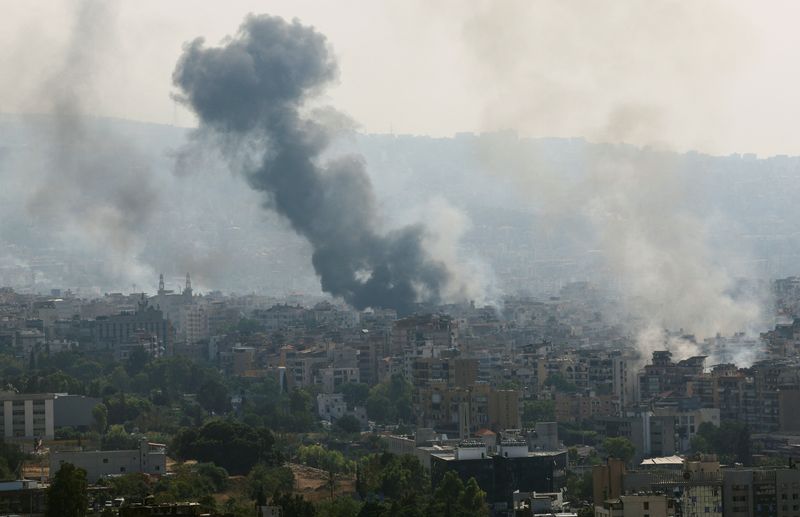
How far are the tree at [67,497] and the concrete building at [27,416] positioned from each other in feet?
75.5

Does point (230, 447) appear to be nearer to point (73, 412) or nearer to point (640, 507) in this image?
point (73, 412)

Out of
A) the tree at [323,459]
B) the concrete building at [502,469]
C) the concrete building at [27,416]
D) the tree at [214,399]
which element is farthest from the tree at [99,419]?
the concrete building at [502,469]

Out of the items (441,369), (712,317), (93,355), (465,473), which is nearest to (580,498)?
(465,473)

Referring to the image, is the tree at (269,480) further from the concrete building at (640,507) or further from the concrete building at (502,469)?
the concrete building at (640,507)

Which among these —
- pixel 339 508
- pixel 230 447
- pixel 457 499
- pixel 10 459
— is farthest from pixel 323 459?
pixel 339 508

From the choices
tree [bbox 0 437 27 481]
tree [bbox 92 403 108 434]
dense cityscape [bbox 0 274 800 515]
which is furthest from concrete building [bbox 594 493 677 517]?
tree [bbox 92 403 108 434]

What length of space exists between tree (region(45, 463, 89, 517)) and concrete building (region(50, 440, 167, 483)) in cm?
1097

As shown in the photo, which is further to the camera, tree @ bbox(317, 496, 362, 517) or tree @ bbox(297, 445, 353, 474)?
tree @ bbox(297, 445, 353, 474)

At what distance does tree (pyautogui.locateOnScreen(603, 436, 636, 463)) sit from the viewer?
61312 mm

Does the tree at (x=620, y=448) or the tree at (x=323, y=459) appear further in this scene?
the tree at (x=620, y=448)

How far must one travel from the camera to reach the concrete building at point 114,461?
5203cm

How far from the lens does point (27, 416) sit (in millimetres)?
63875

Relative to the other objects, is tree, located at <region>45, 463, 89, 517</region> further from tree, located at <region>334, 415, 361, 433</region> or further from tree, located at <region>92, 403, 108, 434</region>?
tree, located at <region>334, 415, 361, 433</region>

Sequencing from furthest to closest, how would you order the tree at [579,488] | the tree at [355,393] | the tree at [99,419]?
1. the tree at [355,393]
2. the tree at [99,419]
3. the tree at [579,488]
